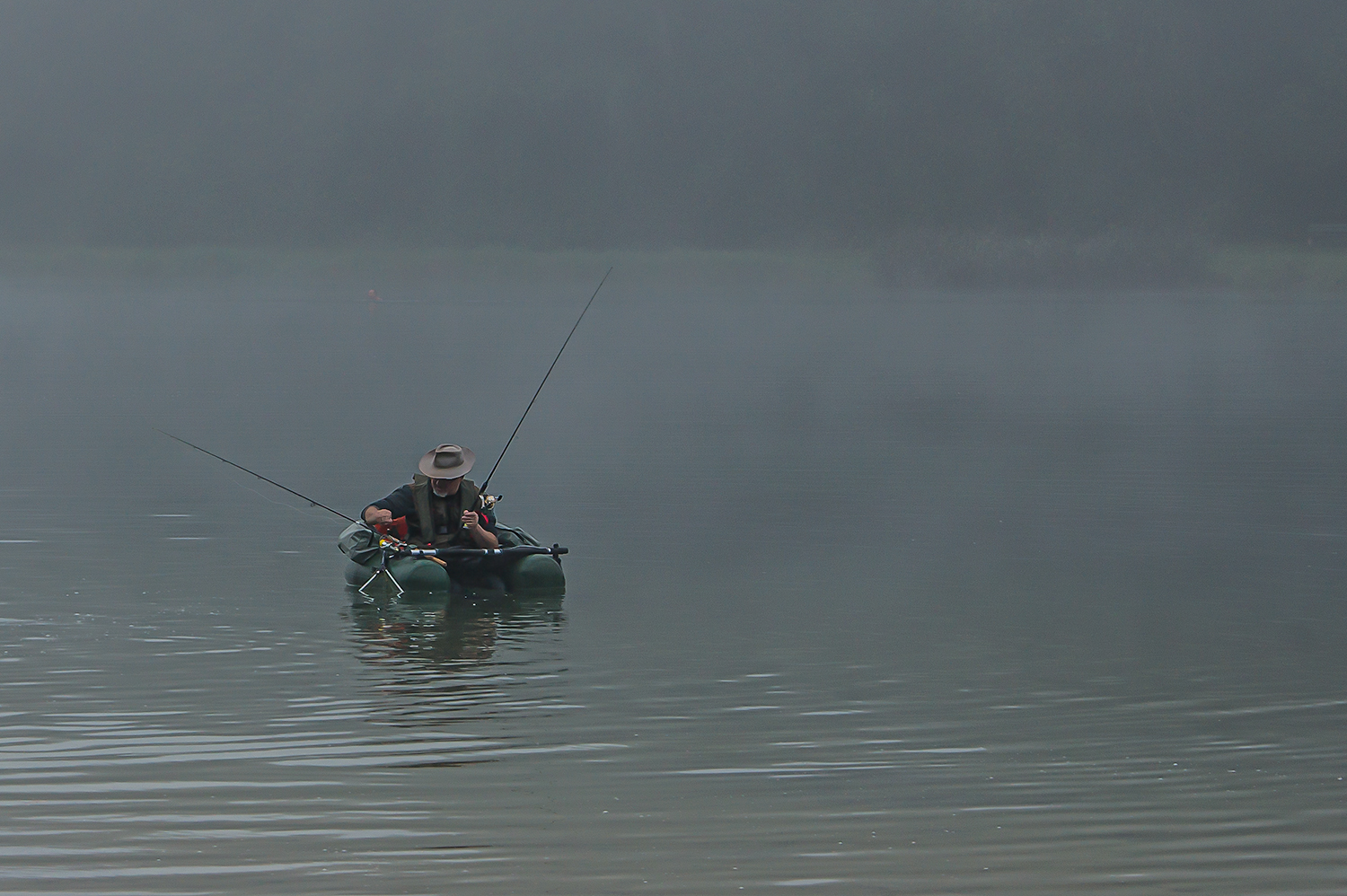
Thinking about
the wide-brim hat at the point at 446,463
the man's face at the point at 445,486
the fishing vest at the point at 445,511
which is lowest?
the fishing vest at the point at 445,511

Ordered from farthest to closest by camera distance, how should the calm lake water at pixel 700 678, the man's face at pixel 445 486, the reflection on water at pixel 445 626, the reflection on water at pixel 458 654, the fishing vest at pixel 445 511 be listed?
the fishing vest at pixel 445 511 → the man's face at pixel 445 486 → the reflection on water at pixel 445 626 → the reflection on water at pixel 458 654 → the calm lake water at pixel 700 678

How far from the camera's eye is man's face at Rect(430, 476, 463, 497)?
19.0 meters

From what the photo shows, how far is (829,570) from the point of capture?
22062 mm

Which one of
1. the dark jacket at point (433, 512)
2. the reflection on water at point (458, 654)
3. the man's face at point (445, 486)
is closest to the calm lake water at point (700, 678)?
the reflection on water at point (458, 654)

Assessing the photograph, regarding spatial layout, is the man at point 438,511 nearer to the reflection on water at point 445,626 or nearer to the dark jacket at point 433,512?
the dark jacket at point 433,512

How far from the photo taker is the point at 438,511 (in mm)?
19219

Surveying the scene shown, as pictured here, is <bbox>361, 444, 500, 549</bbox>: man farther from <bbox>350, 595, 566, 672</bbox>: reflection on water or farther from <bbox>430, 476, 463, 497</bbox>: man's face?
<bbox>350, 595, 566, 672</bbox>: reflection on water

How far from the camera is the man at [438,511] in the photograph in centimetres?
1908

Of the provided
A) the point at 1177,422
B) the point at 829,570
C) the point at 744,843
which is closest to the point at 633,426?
the point at 1177,422

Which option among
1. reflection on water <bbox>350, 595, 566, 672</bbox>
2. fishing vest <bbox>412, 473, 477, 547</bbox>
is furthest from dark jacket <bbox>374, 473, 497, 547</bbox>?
reflection on water <bbox>350, 595, 566, 672</bbox>

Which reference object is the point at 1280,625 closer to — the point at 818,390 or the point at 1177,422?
the point at 1177,422

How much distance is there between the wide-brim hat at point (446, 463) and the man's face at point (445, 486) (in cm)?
12

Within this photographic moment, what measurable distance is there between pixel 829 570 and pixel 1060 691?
688cm

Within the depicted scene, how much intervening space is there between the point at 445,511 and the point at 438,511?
0.24 feet
